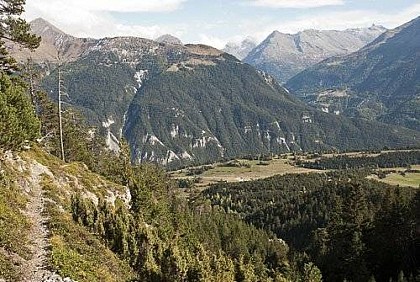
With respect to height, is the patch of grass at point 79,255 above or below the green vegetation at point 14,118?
below

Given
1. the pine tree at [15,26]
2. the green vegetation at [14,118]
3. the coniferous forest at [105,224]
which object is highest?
the pine tree at [15,26]

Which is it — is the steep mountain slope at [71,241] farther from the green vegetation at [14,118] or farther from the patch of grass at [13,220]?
the green vegetation at [14,118]

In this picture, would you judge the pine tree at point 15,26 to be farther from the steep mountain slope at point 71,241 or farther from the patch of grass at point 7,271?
the patch of grass at point 7,271

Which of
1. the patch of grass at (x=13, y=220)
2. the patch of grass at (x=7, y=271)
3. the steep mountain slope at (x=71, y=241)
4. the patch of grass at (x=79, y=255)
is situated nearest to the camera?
the patch of grass at (x=7, y=271)

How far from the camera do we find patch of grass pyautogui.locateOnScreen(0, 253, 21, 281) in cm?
2972

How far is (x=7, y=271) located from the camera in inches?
1189

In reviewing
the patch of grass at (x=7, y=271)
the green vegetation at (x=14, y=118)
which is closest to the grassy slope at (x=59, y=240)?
the patch of grass at (x=7, y=271)

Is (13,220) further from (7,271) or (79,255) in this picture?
(7,271)

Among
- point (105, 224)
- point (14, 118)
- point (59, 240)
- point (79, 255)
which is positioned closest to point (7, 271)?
point (79, 255)

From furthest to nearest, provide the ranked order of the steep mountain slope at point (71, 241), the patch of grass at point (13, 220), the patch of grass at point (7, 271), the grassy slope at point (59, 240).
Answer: the patch of grass at point (13, 220) → the steep mountain slope at point (71, 241) → the grassy slope at point (59, 240) → the patch of grass at point (7, 271)

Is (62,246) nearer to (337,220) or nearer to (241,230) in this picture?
(337,220)

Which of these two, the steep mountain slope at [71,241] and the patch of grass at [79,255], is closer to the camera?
the patch of grass at [79,255]

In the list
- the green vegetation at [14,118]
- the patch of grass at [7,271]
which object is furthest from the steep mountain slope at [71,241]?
the green vegetation at [14,118]

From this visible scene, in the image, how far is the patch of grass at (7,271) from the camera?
29.7 metres
